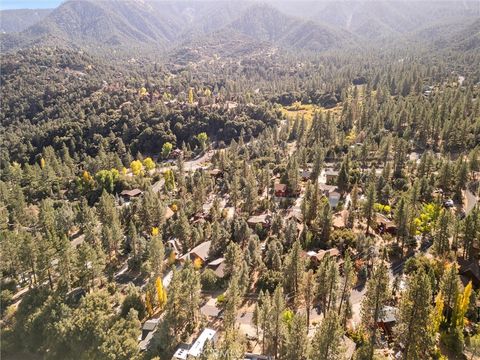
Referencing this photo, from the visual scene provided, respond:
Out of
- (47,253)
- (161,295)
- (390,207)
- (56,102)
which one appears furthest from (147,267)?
(56,102)

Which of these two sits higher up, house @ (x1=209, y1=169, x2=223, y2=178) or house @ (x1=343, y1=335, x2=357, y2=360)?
house @ (x1=343, y1=335, x2=357, y2=360)

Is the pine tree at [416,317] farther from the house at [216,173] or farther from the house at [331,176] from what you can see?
the house at [216,173]

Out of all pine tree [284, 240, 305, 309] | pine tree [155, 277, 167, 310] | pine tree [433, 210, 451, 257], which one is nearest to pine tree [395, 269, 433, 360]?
pine tree [284, 240, 305, 309]

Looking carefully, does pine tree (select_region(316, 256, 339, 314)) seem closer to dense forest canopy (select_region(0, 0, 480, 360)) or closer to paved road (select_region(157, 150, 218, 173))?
dense forest canopy (select_region(0, 0, 480, 360))

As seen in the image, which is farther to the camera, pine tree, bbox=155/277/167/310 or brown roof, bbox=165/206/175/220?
brown roof, bbox=165/206/175/220

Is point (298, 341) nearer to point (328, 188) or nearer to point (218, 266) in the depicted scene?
point (218, 266)
